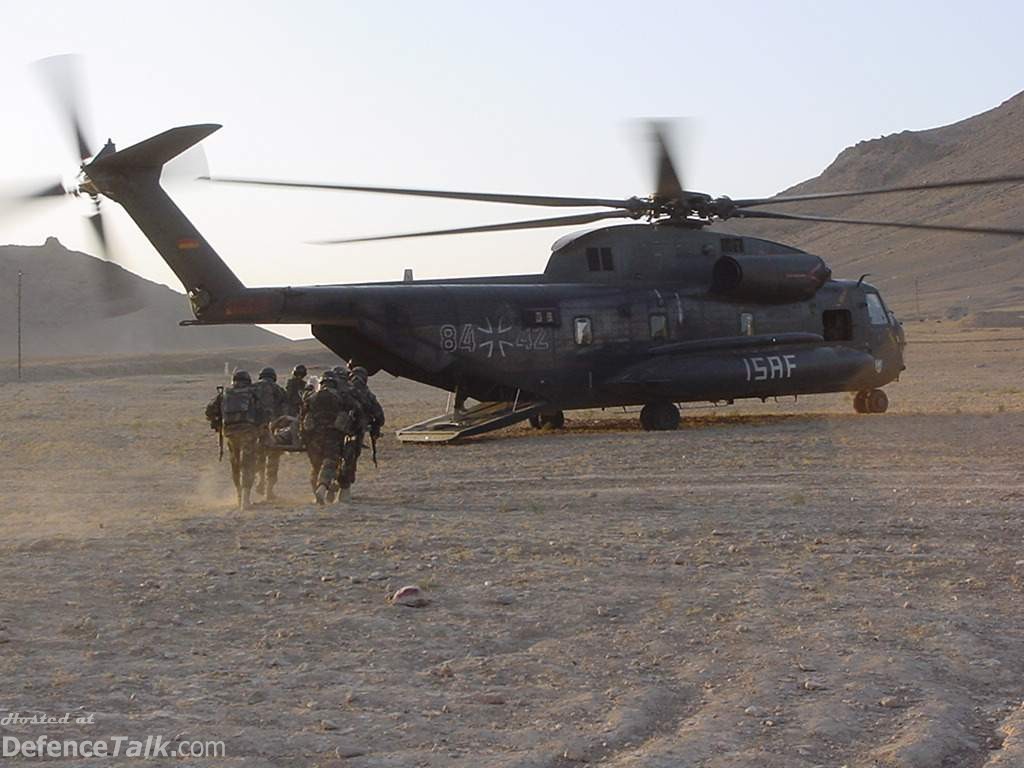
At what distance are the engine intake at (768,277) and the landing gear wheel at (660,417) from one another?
2.13m

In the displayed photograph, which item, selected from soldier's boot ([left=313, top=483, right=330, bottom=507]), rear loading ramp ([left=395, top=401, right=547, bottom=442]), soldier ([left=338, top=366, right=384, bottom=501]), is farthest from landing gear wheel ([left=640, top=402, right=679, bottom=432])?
soldier's boot ([left=313, top=483, right=330, bottom=507])

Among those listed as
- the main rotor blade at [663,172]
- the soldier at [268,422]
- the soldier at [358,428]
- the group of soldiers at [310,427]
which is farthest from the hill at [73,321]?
the soldier at [358,428]

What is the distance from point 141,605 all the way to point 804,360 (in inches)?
629

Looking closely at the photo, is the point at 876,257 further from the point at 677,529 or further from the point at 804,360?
the point at 677,529

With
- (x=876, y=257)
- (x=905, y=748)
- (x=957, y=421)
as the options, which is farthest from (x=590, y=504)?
(x=876, y=257)

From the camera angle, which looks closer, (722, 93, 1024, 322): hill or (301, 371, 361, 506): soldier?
(301, 371, 361, 506): soldier

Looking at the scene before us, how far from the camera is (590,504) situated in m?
12.9

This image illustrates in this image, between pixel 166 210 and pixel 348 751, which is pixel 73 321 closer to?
pixel 166 210

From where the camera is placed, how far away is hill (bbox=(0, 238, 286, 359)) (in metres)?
152

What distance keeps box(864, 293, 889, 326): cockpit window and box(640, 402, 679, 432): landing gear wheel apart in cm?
436

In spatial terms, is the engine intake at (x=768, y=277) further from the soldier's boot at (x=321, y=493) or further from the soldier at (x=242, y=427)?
the soldier's boot at (x=321, y=493)

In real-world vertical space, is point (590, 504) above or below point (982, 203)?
below

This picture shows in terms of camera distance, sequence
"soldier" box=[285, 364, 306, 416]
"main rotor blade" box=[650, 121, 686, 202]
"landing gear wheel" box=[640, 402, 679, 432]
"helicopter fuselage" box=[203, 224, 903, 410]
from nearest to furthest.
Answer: "soldier" box=[285, 364, 306, 416]
"main rotor blade" box=[650, 121, 686, 202]
"helicopter fuselage" box=[203, 224, 903, 410]
"landing gear wheel" box=[640, 402, 679, 432]

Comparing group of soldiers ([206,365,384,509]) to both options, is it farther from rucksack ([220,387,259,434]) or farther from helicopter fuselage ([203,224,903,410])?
helicopter fuselage ([203,224,903,410])
